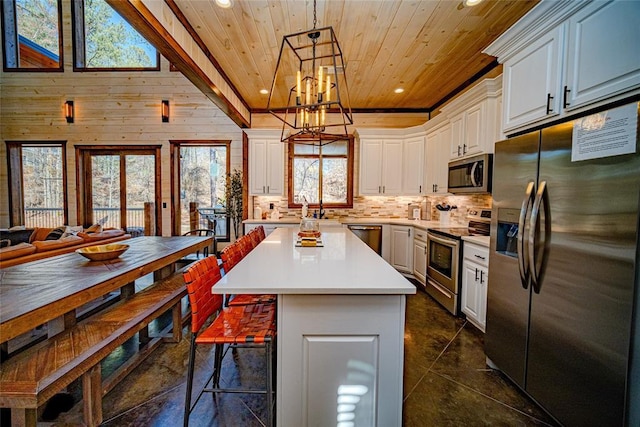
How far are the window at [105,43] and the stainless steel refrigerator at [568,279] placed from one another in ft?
22.6

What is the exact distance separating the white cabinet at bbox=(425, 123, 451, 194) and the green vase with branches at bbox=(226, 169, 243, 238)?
3.52 m

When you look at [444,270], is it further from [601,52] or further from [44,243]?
[44,243]

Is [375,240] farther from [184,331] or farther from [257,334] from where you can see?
[257,334]

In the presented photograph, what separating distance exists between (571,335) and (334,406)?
50.8 inches

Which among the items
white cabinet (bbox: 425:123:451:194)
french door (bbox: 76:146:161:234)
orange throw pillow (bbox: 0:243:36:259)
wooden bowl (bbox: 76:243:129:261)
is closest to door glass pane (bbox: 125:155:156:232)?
french door (bbox: 76:146:161:234)

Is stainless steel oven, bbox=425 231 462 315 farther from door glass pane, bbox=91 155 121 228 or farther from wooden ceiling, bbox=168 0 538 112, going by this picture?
door glass pane, bbox=91 155 121 228

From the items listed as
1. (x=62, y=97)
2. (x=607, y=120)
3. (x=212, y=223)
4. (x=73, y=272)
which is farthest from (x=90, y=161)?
(x=607, y=120)

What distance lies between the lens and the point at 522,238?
5.78 ft

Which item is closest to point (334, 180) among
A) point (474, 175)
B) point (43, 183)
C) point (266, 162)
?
point (266, 162)

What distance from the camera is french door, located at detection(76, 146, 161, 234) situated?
602cm

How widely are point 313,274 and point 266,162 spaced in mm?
4020

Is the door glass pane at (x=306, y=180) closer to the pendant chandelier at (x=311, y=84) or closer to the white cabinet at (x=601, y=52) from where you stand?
the pendant chandelier at (x=311, y=84)

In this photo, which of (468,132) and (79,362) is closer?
(79,362)

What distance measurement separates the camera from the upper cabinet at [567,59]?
1.35 metres
